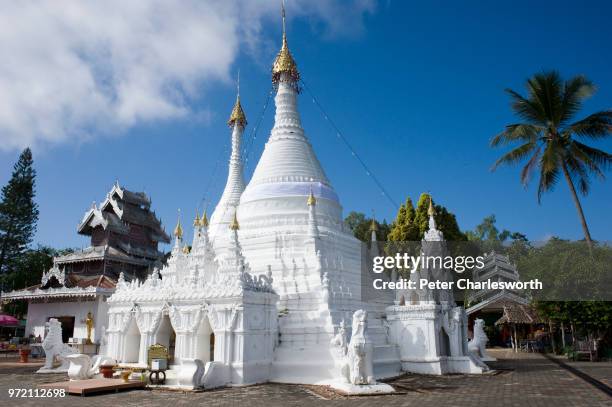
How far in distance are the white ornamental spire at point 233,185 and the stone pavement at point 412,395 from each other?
15.3 meters

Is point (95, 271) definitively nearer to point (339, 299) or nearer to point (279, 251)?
point (279, 251)

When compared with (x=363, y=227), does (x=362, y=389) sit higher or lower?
lower

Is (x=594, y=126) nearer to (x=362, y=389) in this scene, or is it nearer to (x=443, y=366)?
(x=443, y=366)

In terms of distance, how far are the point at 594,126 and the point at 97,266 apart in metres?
38.2

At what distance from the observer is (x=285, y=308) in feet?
73.5

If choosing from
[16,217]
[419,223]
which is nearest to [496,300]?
[419,223]

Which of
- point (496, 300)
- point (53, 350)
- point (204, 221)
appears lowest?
point (53, 350)

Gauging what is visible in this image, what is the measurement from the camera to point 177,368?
62.4 ft

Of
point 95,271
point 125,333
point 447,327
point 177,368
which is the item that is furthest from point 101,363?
point 95,271

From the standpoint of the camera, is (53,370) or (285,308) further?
(53,370)

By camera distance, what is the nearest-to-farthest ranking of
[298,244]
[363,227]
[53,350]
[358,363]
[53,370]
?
[358,363]
[53,370]
[53,350]
[298,244]
[363,227]

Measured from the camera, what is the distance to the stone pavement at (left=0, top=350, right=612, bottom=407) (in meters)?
14.1

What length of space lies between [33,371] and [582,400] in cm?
2379

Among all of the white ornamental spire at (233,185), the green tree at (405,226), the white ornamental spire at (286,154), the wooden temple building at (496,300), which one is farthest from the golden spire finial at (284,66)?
the wooden temple building at (496,300)
